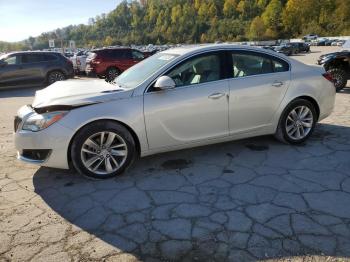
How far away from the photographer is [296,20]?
94.3 m

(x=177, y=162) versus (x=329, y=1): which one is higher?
(x=329, y=1)

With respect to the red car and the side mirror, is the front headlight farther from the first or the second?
the red car

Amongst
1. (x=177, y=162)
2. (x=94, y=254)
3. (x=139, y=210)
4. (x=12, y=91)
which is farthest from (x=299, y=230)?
(x=12, y=91)

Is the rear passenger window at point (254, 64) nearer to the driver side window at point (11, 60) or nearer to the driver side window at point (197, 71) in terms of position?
the driver side window at point (197, 71)

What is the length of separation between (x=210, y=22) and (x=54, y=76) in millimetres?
117739

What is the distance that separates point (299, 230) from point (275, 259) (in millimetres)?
517

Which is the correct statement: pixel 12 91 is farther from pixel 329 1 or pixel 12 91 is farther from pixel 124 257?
pixel 329 1

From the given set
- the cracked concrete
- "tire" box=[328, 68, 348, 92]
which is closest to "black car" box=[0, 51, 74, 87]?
the cracked concrete

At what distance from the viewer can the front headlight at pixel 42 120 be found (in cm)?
421

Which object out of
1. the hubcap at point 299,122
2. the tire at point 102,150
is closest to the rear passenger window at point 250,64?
the hubcap at point 299,122

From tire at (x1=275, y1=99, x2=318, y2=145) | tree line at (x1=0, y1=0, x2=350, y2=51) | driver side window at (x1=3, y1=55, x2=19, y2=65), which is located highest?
tree line at (x1=0, y1=0, x2=350, y2=51)

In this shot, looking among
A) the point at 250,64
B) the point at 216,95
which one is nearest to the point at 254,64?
the point at 250,64

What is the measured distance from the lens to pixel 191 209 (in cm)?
369

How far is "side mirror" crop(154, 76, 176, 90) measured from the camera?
439 cm
